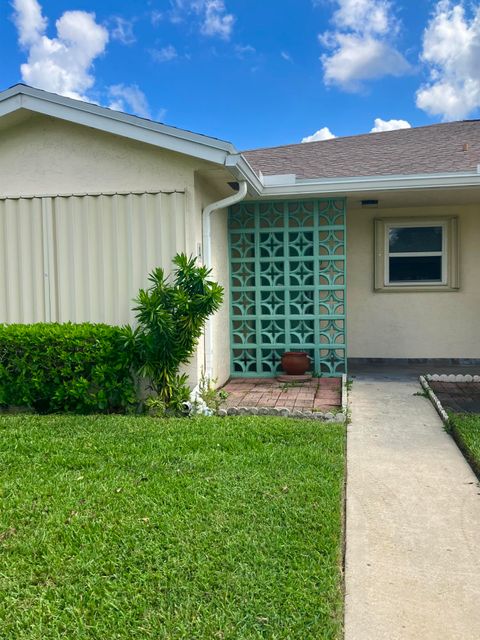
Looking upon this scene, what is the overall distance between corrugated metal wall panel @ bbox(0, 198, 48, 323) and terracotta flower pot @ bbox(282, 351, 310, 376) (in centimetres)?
344

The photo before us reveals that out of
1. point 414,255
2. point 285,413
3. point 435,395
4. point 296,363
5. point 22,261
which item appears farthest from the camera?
point 414,255

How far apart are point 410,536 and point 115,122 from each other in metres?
5.14

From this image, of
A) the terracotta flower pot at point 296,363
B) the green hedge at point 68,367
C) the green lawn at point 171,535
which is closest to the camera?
the green lawn at point 171,535

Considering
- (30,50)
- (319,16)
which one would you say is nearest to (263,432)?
(319,16)

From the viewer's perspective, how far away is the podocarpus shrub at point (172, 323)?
5777 mm

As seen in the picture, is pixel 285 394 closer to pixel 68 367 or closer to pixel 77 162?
pixel 68 367

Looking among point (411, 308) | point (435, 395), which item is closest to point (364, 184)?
point (411, 308)

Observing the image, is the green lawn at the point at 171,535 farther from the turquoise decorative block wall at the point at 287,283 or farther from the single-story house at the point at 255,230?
the turquoise decorative block wall at the point at 287,283

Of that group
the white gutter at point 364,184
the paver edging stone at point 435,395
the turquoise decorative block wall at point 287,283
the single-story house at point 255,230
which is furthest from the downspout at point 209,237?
the paver edging stone at point 435,395

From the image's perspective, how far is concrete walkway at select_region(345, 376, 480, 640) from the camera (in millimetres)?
2494

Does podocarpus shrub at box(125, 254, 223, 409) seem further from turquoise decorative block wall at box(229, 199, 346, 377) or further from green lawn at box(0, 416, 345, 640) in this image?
turquoise decorative block wall at box(229, 199, 346, 377)

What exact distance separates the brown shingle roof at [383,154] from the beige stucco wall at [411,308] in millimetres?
765

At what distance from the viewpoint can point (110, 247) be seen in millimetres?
6465

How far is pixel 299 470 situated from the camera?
418 cm
